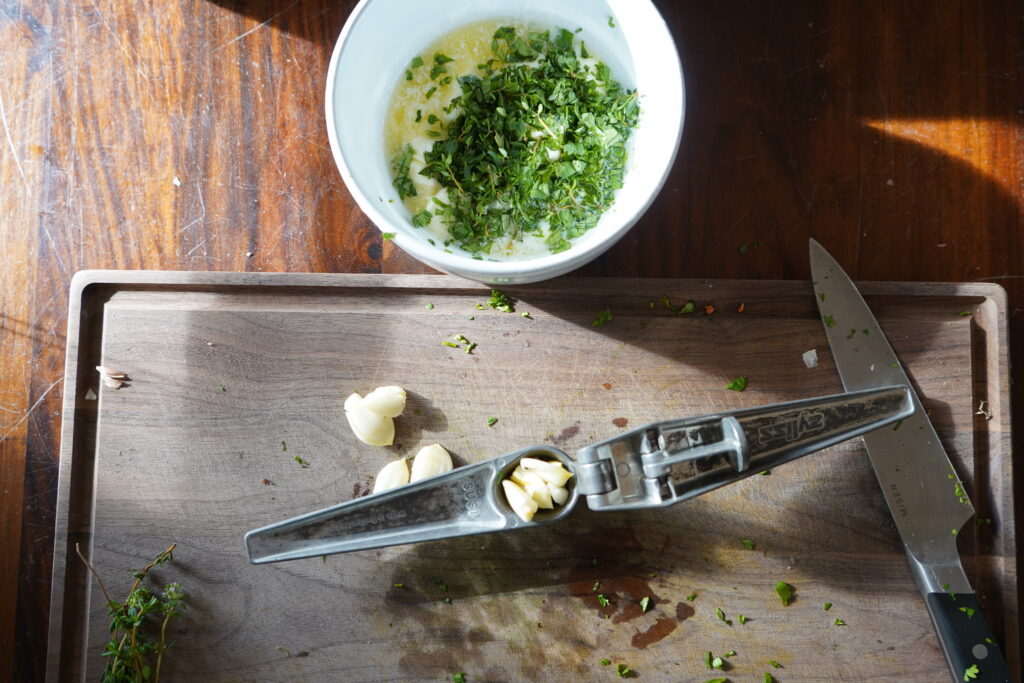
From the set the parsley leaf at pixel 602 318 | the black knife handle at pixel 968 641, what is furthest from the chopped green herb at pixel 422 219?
the black knife handle at pixel 968 641

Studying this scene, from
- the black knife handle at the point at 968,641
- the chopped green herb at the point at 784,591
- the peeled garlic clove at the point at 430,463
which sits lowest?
the black knife handle at the point at 968,641

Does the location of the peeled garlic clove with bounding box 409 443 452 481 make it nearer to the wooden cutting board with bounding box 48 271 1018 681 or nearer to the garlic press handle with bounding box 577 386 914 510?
the wooden cutting board with bounding box 48 271 1018 681

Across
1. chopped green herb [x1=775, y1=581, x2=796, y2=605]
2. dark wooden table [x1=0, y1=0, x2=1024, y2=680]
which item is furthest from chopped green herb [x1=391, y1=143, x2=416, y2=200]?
chopped green herb [x1=775, y1=581, x2=796, y2=605]

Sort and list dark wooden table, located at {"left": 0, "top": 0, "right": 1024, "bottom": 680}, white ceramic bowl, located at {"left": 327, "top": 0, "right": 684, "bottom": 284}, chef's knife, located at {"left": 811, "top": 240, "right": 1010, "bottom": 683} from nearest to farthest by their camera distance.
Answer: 1. white ceramic bowl, located at {"left": 327, "top": 0, "right": 684, "bottom": 284}
2. chef's knife, located at {"left": 811, "top": 240, "right": 1010, "bottom": 683}
3. dark wooden table, located at {"left": 0, "top": 0, "right": 1024, "bottom": 680}

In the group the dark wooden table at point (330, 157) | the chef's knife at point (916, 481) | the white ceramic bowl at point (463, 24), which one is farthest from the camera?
the dark wooden table at point (330, 157)

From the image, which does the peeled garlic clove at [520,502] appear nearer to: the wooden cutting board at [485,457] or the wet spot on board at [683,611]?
the wooden cutting board at [485,457]

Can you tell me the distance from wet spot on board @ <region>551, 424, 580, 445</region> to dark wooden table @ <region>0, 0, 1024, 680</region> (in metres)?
0.20

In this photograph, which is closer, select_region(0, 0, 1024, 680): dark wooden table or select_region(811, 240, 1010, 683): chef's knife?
select_region(811, 240, 1010, 683): chef's knife

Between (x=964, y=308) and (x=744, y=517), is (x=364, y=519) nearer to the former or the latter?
(x=744, y=517)

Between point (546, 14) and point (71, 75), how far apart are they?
60 cm

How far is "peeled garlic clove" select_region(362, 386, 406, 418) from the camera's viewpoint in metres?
0.83

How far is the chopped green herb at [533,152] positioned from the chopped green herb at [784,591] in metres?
0.46

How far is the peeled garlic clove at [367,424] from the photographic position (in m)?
0.83

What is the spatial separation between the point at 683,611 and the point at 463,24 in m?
0.72
